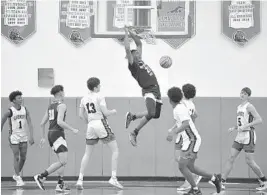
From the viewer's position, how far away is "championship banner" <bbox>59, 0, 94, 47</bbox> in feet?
46.8

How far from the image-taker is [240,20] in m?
14.1

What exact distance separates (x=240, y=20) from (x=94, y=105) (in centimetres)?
446

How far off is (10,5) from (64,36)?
1.47 metres

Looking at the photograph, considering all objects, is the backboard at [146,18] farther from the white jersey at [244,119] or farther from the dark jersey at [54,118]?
the white jersey at [244,119]

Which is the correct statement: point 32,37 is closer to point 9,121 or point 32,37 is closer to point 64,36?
point 64,36

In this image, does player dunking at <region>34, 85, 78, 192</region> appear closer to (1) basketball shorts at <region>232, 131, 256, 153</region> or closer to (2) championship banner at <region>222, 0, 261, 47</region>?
(1) basketball shorts at <region>232, 131, 256, 153</region>

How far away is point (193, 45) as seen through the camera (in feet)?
46.3

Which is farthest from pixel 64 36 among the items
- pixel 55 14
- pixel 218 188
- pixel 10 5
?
pixel 218 188

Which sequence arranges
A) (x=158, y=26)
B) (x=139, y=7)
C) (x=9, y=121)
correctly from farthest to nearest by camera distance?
(x=9, y=121) → (x=158, y=26) → (x=139, y=7)

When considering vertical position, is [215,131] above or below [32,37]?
below

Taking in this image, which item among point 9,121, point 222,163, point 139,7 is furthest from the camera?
point 222,163

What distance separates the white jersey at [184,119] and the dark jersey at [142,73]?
0.61m

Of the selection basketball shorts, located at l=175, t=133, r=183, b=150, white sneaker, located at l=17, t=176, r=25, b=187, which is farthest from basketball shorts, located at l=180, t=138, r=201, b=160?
white sneaker, located at l=17, t=176, r=25, b=187

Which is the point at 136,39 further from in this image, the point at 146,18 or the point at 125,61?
the point at 125,61
